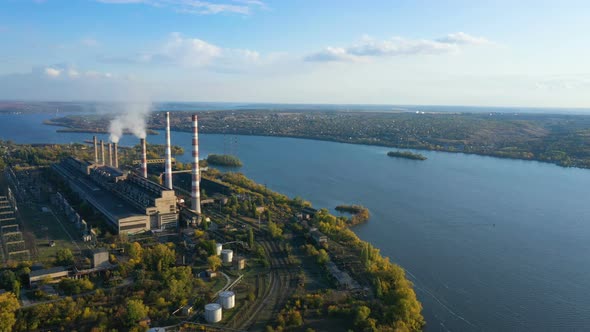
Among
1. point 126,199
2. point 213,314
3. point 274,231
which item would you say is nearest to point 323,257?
point 274,231

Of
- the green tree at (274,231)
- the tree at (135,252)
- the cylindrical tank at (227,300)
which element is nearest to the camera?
the cylindrical tank at (227,300)

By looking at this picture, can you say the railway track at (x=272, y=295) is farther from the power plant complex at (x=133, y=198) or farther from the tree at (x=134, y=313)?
the power plant complex at (x=133, y=198)

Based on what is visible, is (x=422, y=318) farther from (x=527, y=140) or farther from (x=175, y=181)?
(x=527, y=140)

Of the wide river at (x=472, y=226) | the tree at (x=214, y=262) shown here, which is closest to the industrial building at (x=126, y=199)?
the tree at (x=214, y=262)

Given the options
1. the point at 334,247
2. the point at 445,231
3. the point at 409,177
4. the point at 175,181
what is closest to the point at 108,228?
the point at 334,247

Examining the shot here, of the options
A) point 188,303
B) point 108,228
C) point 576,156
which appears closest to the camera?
point 188,303

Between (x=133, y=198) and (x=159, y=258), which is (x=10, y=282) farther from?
(x=133, y=198)
